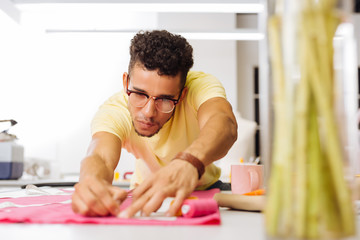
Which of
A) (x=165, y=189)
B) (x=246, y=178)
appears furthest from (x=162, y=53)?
(x=165, y=189)

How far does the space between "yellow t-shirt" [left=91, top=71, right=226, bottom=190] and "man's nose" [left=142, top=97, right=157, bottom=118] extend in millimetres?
136

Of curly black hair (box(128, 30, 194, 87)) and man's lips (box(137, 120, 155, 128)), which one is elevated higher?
curly black hair (box(128, 30, 194, 87))

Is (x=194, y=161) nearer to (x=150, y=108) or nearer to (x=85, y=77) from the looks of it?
(x=150, y=108)

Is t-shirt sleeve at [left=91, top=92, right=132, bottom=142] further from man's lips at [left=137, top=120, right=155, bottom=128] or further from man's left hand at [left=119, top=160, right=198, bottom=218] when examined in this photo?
man's left hand at [left=119, top=160, right=198, bottom=218]

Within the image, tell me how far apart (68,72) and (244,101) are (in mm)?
2744

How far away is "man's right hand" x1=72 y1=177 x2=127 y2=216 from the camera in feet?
2.63

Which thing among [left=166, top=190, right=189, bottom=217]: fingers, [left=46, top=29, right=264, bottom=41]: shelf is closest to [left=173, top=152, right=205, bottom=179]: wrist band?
[left=166, top=190, right=189, bottom=217]: fingers

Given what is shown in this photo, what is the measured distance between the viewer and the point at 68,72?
19.9 ft

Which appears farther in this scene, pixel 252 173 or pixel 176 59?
pixel 176 59

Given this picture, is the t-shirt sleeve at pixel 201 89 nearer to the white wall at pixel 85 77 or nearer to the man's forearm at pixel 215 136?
the man's forearm at pixel 215 136

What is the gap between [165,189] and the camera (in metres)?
0.88

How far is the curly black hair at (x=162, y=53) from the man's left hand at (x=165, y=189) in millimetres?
460

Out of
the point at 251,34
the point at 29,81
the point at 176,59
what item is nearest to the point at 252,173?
the point at 176,59

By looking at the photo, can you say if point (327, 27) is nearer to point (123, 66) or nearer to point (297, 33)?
point (297, 33)
